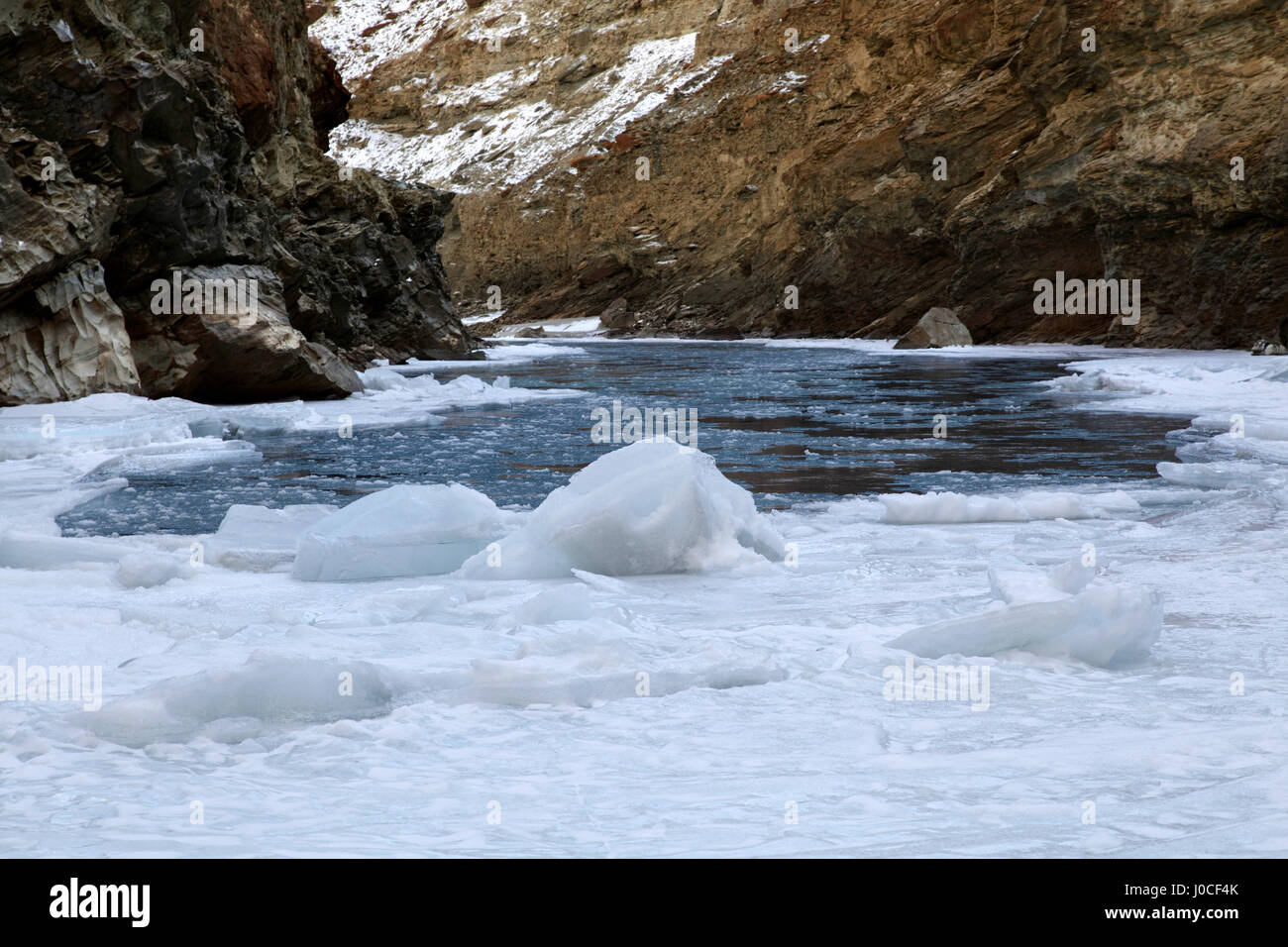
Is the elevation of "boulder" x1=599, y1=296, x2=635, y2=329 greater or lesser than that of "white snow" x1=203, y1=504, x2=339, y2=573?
greater

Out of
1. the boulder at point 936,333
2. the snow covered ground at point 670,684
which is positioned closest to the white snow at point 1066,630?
the snow covered ground at point 670,684

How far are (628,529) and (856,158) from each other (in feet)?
131

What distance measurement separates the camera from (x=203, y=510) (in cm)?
776

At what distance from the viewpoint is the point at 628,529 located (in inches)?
220

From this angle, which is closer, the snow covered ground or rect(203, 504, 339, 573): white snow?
the snow covered ground

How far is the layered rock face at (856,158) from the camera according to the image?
27.0 metres

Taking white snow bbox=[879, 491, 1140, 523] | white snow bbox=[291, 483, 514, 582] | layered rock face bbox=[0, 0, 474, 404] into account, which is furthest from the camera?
layered rock face bbox=[0, 0, 474, 404]

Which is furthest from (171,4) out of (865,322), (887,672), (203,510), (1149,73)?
(865,322)

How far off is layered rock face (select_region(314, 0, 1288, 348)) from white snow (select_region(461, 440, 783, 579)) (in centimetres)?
2336

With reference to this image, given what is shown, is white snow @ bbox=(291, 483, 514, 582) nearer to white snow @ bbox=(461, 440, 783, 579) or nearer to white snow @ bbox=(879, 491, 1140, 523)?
white snow @ bbox=(461, 440, 783, 579)

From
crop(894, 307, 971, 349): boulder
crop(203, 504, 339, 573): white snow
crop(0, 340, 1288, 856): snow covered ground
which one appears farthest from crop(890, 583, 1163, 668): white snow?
crop(894, 307, 971, 349): boulder

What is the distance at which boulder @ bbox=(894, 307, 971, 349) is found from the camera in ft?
106

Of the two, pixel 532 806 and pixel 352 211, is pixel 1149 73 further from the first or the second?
pixel 532 806

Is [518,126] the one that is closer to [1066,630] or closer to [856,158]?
[856,158]
